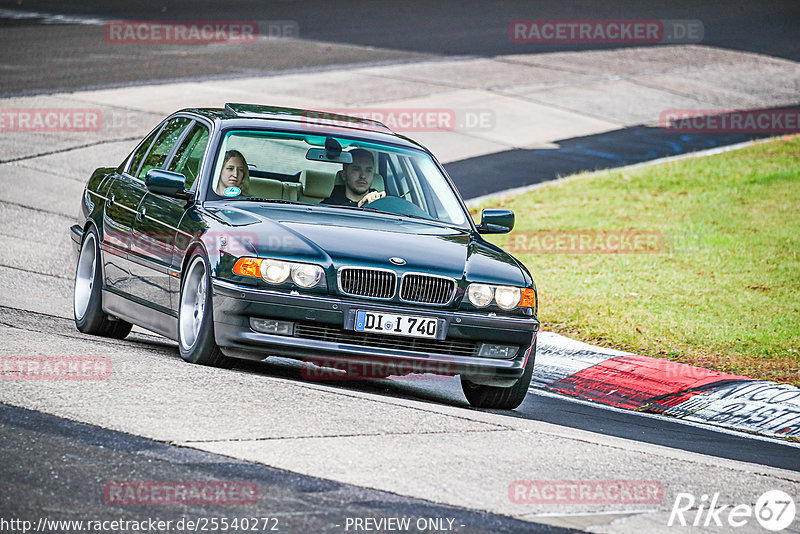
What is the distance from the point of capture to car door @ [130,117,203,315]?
8.12 m

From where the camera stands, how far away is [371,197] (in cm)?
855

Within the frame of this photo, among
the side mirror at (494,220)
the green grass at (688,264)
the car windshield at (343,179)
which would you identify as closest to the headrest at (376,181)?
the car windshield at (343,179)

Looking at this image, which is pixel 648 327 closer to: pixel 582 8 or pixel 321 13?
pixel 321 13

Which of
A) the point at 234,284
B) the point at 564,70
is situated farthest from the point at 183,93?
the point at 234,284

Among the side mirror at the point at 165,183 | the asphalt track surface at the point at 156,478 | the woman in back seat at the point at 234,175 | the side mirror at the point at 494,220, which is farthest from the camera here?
the side mirror at the point at 494,220

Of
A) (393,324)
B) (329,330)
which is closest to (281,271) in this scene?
(329,330)

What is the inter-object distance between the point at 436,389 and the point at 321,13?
79.2 feet

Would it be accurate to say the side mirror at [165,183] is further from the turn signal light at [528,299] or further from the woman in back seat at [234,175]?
the turn signal light at [528,299]

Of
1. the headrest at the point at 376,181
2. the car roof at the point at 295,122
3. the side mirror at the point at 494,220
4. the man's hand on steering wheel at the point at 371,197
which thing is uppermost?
the car roof at the point at 295,122

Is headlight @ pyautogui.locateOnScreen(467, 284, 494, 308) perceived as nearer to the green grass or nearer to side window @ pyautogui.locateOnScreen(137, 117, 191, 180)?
side window @ pyautogui.locateOnScreen(137, 117, 191, 180)

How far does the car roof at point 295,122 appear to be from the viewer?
28.2ft

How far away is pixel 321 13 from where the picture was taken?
105 feet

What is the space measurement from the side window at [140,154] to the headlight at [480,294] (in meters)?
3.03

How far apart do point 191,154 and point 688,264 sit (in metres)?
6.26
